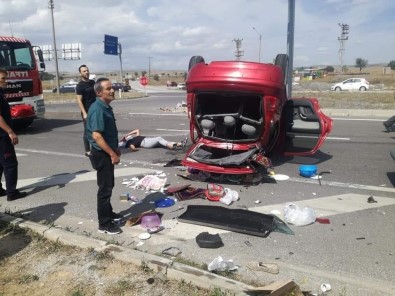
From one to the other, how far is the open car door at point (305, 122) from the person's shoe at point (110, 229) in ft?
13.1

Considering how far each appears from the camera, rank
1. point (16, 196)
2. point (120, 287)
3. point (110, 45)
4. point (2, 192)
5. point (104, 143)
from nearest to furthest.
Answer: point (120, 287) → point (104, 143) → point (16, 196) → point (2, 192) → point (110, 45)

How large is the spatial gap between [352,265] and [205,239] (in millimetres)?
1403

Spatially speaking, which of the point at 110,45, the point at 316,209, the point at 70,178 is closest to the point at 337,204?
the point at 316,209

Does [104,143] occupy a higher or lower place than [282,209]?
higher

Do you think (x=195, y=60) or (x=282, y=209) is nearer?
(x=282, y=209)

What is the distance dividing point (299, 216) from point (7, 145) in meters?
4.02

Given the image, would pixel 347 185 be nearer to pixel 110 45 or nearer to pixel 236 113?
pixel 236 113

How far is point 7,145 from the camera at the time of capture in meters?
5.25

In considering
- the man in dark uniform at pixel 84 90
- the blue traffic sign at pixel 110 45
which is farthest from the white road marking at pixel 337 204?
the blue traffic sign at pixel 110 45

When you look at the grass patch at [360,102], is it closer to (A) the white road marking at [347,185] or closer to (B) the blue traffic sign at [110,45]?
(A) the white road marking at [347,185]

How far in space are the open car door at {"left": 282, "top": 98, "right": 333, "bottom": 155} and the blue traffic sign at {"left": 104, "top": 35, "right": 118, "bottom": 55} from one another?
86.9 feet

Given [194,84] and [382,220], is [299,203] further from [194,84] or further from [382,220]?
[194,84]

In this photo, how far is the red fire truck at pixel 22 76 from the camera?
1105 cm

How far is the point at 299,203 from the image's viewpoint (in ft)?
16.5
